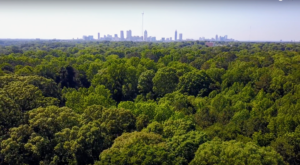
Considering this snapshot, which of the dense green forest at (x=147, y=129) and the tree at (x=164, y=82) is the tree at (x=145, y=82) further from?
the dense green forest at (x=147, y=129)

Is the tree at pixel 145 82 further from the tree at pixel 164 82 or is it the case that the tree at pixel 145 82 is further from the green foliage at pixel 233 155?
the green foliage at pixel 233 155

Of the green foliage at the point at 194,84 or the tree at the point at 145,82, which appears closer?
the green foliage at the point at 194,84

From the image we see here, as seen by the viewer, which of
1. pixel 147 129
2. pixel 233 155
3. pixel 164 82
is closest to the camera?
pixel 233 155

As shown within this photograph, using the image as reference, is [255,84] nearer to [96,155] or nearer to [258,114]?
[258,114]

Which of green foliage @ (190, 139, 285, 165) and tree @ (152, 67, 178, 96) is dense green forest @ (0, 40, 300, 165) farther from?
tree @ (152, 67, 178, 96)

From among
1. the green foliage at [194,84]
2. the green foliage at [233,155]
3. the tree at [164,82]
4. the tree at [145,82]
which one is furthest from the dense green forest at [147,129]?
the tree at [145,82]

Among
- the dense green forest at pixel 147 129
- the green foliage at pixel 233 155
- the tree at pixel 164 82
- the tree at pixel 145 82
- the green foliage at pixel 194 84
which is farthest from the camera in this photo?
the tree at pixel 145 82

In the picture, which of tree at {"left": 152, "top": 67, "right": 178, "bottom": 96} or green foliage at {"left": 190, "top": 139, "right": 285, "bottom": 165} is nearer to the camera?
green foliage at {"left": 190, "top": 139, "right": 285, "bottom": 165}

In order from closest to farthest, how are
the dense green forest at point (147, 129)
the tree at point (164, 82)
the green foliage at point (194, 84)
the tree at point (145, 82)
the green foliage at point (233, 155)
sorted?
1. the green foliage at point (233, 155)
2. the dense green forest at point (147, 129)
3. the green foliage at point (194, 84)
4. the tree at point (164, 82)
5. the tree at point (145, 82)

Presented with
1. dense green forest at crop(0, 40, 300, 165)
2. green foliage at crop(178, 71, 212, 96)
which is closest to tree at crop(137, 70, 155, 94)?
green foliage at crop(178, 71, 212, 96)

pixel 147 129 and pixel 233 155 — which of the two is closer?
pixel 233 155

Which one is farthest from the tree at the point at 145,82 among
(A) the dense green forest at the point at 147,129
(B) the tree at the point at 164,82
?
(A) the dense green forest at the point at 147,129

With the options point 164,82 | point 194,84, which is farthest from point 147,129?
point 164,82

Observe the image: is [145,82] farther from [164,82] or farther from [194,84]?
[194,84]
